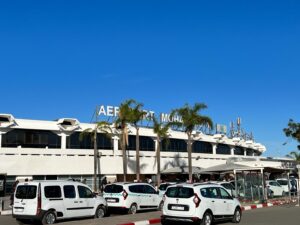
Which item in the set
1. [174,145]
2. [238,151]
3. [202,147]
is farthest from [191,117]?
[238,151]

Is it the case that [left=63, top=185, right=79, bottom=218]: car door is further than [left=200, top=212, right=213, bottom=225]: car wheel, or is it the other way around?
[left=63, top=185, right=79, bottom=218]: car door

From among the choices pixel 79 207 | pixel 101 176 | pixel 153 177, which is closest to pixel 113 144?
pixel 101 176

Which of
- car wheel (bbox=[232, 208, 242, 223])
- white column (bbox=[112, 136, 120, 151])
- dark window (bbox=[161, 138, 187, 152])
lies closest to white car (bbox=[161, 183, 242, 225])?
car wheel (bbox=[232, 208, 242, 223])

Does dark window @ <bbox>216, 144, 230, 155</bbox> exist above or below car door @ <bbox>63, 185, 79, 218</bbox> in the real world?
above

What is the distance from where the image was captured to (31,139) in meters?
45.7

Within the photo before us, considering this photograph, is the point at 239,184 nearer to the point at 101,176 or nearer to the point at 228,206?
the point at 228,206

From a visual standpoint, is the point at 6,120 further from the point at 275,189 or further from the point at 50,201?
the point at 50,201

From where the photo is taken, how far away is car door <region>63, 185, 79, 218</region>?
1828 centimetres

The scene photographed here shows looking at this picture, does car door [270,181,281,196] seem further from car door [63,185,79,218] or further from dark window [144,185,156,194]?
car door [63,185,79,218]

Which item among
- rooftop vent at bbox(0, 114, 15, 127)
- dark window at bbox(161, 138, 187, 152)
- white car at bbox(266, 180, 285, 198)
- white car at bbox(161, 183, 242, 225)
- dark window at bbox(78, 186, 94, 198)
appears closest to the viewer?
white car at bbox(161, 183, 242, 225)

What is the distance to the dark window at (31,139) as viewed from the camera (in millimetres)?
43938

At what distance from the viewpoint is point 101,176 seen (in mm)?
49969

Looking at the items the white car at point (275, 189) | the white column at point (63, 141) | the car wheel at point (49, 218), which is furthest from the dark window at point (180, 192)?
the white column at point (63, 141)

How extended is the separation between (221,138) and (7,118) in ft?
118
